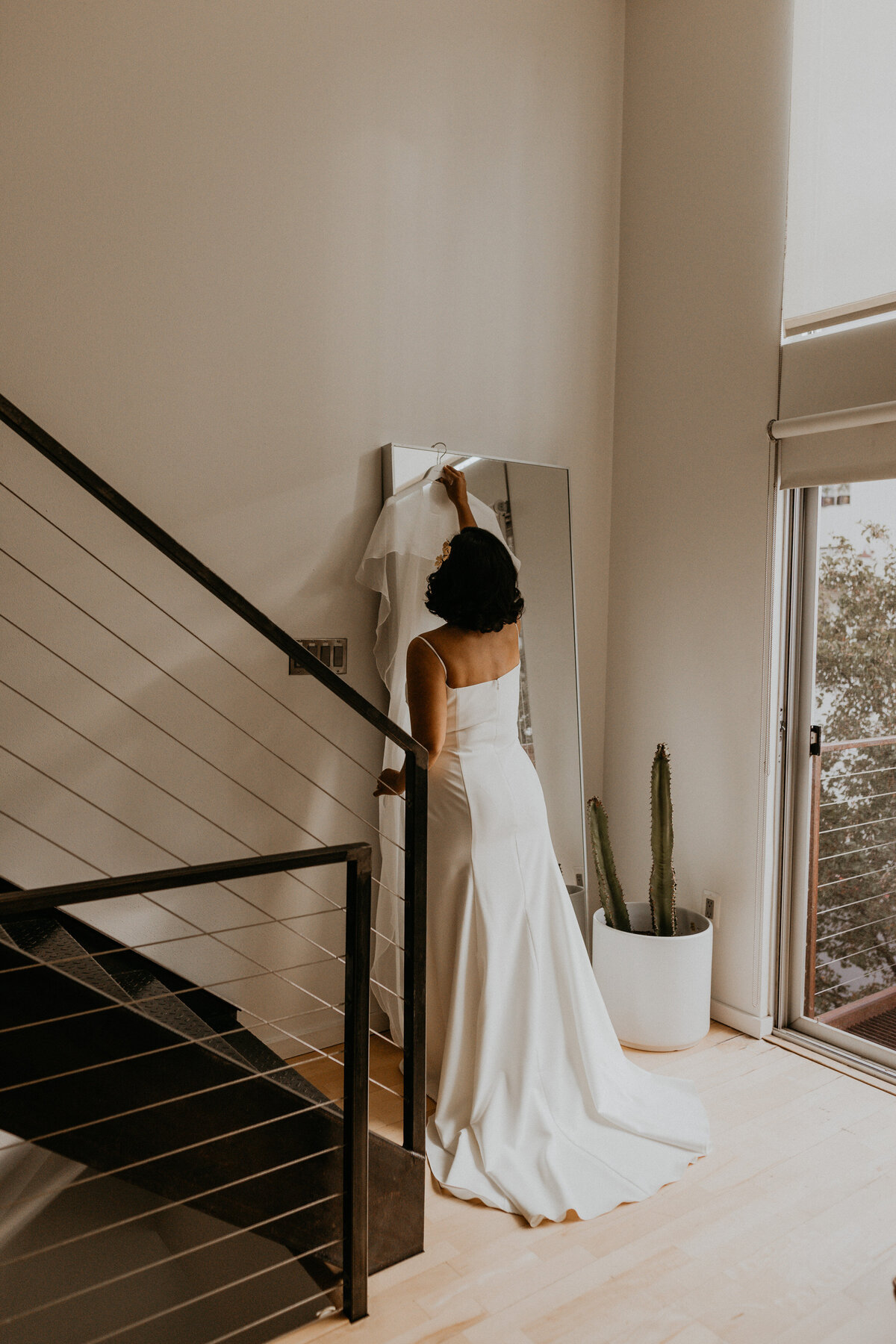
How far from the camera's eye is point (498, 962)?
239 centimetres

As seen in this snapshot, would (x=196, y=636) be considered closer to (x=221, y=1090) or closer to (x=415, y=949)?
(x=415, y=949)

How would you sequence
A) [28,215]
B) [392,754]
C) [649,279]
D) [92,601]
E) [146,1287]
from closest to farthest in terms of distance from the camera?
[146,1287] → [28,215] → [92,601] → [392,754] → [649,279]

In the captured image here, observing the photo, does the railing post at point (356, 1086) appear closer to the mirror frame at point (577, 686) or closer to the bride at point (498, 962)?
the bride at point (498, 962)

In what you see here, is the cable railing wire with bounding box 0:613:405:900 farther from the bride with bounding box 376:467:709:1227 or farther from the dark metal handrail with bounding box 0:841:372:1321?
the dark metal handrail with bounding box 0:841:372:1321

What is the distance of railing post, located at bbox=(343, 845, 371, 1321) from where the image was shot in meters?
1.72

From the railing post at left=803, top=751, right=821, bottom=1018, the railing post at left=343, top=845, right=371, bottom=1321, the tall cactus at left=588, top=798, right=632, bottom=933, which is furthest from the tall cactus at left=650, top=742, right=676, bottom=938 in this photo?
the railing post at left=343, top=845, right=371, bottom=1321

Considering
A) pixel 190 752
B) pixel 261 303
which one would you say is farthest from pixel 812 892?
pixel 261 303

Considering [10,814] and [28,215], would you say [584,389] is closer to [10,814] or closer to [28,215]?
[28,215]

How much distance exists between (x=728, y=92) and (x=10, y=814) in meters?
3.09

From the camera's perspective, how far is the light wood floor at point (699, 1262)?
1758mm

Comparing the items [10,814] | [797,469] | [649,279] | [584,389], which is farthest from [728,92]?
[10,814]

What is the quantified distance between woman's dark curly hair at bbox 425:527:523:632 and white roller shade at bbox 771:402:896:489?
3.44 feet

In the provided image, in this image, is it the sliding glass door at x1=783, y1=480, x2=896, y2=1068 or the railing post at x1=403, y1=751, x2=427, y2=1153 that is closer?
the railing post at x1=403, y1=751, x2=427, y2=1153

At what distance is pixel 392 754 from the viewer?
2832mm
